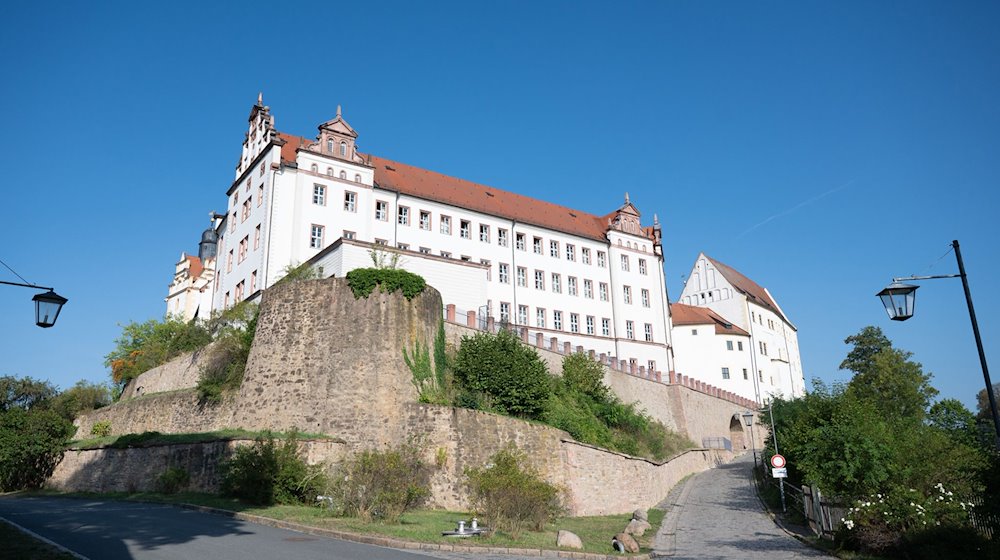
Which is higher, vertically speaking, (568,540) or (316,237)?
(316,237)

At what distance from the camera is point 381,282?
2811cm

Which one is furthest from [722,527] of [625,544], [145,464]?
[145,464]

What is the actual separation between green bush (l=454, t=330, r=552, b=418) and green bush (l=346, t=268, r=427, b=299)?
144 inches

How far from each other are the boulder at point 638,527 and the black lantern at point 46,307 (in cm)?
1608

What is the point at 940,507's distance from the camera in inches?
612

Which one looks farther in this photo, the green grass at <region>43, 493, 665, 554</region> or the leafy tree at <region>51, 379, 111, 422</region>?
the leafy tree at <region>51, 379, 111, 422</region>

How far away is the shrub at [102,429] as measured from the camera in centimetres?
3328

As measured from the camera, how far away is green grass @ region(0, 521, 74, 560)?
1152 cm

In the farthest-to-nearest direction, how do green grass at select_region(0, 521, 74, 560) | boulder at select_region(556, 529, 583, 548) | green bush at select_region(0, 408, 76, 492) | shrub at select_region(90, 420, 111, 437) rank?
1. shrub at select_region(90, 420, 111, 437)
2. green bush at select_region(0, 408, 76, 492)
3. boulder at select_region(556, 529, 583, 548)
4. green grass at select_region(0, 521, 74, 560)

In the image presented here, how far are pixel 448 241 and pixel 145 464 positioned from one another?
24.2 metres

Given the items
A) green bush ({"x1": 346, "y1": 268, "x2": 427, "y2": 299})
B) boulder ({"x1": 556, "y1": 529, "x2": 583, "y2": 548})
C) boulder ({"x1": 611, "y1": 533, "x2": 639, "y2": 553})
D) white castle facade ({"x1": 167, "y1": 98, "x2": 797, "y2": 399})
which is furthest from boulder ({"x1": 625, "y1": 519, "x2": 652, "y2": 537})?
white castle facade ({"x1": 167, "y1": 98, "x2": 797, "y2": 399})

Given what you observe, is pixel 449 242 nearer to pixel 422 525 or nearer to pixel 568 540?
pixel 422 525

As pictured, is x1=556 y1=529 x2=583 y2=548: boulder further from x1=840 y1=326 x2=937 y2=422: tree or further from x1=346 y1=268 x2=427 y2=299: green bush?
x1=840 y1=326 x2=937 y2=422: tree

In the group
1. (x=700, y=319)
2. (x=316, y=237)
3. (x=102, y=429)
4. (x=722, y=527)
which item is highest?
(x=700, y=319)
